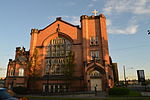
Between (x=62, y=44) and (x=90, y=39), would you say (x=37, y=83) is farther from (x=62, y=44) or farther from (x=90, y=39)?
(x=90, y=39)

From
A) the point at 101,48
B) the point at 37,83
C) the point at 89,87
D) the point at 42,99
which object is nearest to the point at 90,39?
the point at 101,48

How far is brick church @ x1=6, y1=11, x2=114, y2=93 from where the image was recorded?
2930 cm

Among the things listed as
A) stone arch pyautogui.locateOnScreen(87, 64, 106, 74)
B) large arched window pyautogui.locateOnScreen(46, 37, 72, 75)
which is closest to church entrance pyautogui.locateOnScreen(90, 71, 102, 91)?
stone arch pyautogui.locateOnScreen(87, 64, 106, 74)

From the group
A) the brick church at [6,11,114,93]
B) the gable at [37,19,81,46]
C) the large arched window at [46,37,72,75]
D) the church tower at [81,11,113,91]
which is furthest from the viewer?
the gable at [37,19,81,46]

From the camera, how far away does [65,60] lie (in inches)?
1257

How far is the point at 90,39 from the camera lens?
3294 cm

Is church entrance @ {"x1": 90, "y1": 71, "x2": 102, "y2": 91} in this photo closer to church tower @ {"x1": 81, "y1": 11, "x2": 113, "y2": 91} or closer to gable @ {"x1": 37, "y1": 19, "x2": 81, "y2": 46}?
church tower @ {"x1": 81, "y1": 11, "x2": 113, "y2": 91}

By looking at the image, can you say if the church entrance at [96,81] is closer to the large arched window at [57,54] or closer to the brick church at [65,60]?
the brick church at [65,60]

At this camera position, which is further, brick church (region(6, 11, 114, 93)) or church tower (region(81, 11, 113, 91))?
brick church (region(6, 11, 114, 93))

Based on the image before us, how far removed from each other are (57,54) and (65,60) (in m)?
4.05

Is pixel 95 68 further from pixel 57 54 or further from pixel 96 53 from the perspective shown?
pixel 57 54

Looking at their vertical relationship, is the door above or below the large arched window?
below

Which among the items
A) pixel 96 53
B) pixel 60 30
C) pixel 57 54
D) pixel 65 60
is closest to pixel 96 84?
pixel 96 53

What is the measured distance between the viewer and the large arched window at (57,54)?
3356 centimetres
